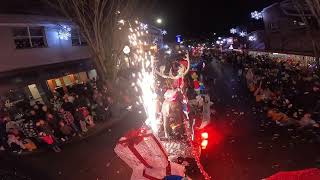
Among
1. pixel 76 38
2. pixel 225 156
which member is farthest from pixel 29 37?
pixel 225 156

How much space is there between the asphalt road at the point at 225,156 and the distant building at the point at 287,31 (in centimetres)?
1100

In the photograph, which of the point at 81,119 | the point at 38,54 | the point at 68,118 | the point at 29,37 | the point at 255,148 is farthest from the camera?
the point at 38,54

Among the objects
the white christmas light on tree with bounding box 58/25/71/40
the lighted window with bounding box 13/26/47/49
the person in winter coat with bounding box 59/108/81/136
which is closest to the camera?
the person in winter coat with bounding box 59/108/81/136

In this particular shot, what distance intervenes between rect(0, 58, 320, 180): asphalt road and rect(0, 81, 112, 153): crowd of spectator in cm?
78

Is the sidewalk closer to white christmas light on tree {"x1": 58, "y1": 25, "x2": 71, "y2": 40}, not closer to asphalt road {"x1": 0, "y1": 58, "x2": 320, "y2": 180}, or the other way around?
asphalt road {"x1": 0, "y1": 58, "x2": 320, "y2": 180}

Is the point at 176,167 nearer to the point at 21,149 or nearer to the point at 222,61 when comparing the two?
the point at 21,149

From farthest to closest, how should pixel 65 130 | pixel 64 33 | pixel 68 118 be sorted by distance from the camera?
pixel 64 33 → pixel 68 118 → pixel 65 130

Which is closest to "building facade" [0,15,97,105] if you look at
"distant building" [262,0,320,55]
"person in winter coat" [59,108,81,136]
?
"person in winter coat" [59,108,81,136]

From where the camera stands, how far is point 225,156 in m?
11.2

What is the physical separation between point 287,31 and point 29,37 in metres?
23.5

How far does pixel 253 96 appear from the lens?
21.0 metres

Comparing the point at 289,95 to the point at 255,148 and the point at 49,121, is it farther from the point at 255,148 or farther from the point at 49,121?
Result: the point at 49,121

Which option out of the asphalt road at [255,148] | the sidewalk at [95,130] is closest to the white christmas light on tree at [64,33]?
the sidewalk at [95,130]

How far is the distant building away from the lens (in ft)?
86.7
